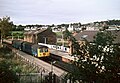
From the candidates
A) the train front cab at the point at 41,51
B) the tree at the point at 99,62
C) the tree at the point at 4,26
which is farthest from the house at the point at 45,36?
the tree at the point at 99,62

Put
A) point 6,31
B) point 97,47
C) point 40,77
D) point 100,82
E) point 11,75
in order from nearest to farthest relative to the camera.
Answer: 1. point 100,82
2. point 97,47
3. point 11,75
4. point 40,77
5. point 6,31

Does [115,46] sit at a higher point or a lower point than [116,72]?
higher

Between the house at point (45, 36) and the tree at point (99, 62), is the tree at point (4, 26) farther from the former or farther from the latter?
the tree at point (99, 62)

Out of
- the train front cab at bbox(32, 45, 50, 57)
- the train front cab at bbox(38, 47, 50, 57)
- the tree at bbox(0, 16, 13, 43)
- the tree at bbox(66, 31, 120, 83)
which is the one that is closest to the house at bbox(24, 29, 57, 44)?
the tree at bbox(0, 16, 13, 43)

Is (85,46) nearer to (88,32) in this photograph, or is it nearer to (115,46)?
(115,46)

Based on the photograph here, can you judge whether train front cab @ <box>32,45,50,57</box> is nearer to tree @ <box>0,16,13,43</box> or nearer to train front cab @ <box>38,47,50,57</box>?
train front cab @ <box>38,47,50,57</box>

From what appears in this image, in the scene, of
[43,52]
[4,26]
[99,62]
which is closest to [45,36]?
[4,26]

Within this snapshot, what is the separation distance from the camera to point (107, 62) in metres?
8.36

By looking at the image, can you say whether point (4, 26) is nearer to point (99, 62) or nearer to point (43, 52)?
point (43, 52)

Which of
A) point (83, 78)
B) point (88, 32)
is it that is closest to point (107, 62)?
point (83, 78)

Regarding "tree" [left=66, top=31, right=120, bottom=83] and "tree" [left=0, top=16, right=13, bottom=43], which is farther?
"tree" [left=0, top=16, right=13, bottom=43]

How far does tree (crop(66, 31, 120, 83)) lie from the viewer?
327 inches

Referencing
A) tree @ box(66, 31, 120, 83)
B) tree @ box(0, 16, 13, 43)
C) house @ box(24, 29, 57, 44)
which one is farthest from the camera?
tree @ box(0, 16, 13, 43)

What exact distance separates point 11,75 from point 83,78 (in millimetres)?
13447
